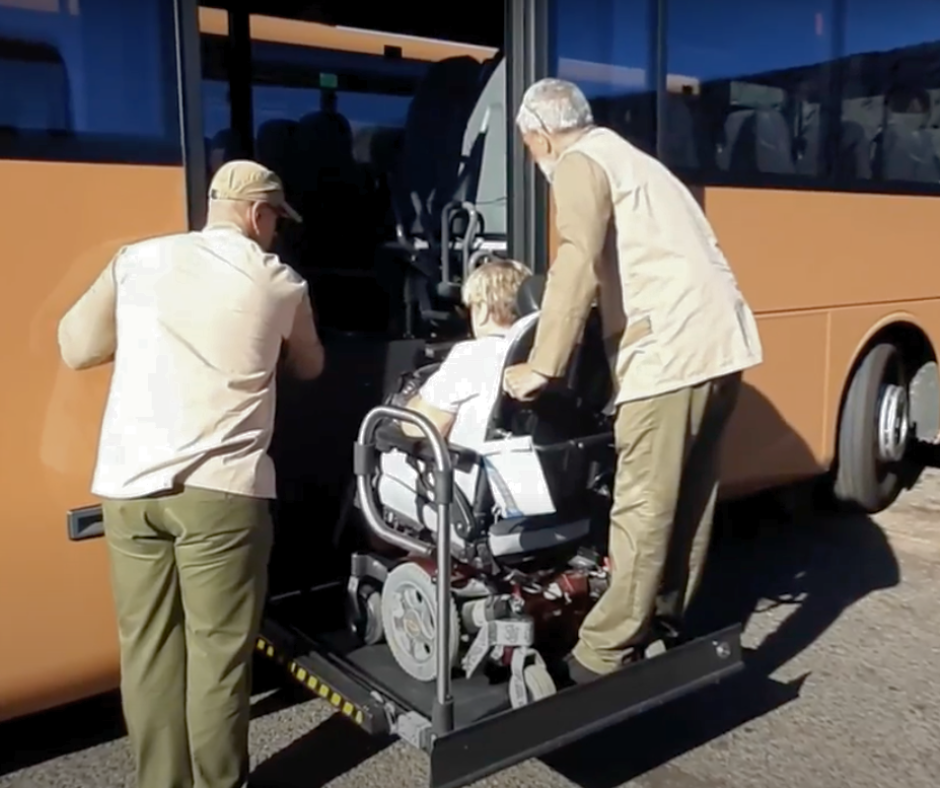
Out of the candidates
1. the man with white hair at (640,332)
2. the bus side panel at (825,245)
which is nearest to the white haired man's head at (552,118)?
the man with white hair at (640,332)

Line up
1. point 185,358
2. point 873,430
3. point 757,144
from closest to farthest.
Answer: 1. point 185,358
2. point 757,144
3. point 873,430

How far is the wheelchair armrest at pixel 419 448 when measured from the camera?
346 cm

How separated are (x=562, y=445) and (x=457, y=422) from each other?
312 mm

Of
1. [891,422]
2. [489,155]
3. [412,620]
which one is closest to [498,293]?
[412,620]

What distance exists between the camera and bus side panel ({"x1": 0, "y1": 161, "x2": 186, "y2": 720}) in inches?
129

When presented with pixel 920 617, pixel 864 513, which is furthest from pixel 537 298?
pixel 864 513

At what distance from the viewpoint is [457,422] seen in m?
A: 3.62

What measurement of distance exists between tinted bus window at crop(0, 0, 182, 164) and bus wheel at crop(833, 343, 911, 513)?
3.78 meters

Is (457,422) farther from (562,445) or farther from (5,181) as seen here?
(5,181)

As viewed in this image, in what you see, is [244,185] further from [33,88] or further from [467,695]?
[467,695]

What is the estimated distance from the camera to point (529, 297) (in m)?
3.75

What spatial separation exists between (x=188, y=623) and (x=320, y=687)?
0.47 meters

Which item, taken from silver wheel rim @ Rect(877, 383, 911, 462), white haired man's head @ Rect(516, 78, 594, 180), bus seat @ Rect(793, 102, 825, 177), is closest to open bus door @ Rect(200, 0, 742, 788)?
white haired man's head @ Rect(516, 78, 594, 180)

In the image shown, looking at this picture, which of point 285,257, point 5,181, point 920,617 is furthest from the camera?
point 285,257
